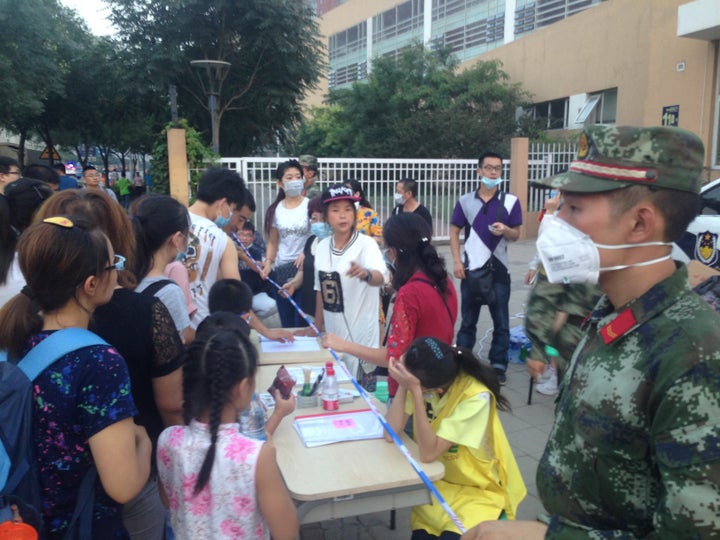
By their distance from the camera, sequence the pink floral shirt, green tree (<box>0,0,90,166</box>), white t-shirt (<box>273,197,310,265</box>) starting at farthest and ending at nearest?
green tree (<box>0,0,90,166</box>) → white t-shirt (<box>273,197,310,265</box>) → the pink floral shirt

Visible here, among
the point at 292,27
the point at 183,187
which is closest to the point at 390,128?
the point at 292,27

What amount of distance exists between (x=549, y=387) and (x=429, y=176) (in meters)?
8.84

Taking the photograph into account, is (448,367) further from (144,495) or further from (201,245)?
(201,245)

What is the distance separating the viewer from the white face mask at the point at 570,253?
117 cm

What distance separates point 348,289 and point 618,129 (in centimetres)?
241

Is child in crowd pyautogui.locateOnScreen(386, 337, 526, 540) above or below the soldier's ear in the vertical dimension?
A: below

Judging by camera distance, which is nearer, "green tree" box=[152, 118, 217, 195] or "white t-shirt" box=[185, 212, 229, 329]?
"white t-shirt" box=[185, 212, 229, 329]

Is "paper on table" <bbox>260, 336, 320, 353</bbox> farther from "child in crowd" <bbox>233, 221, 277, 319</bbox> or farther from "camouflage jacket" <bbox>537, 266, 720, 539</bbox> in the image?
"camouflage jacket" <bbox>537, 266, 720, 539</bbox>

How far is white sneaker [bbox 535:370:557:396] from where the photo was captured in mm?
4688

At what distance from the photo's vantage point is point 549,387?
4723 millimetres

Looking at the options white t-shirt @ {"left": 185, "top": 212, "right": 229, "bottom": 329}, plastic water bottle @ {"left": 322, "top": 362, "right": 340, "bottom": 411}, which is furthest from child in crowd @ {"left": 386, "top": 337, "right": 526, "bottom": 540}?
white t-shirt @ {"left": 185, "top": 212, "right": 229, "bottom": 329}

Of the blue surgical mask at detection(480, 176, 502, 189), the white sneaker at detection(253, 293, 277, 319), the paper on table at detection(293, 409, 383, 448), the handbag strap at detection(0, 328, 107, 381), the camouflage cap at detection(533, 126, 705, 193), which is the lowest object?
the white sneaker at detection(253, 293, 277, 319)

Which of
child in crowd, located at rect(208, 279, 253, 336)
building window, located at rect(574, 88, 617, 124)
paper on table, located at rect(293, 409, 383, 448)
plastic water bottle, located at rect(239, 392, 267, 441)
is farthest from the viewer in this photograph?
building window, located at rect(574, 88, 617, 124)

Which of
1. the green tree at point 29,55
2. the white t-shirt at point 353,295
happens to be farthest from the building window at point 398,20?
the white t-shirt at point 353,295
